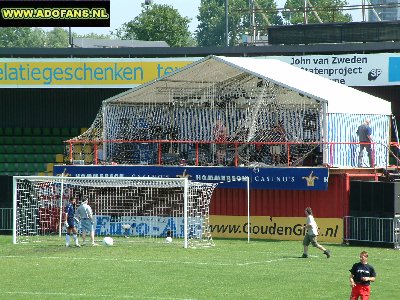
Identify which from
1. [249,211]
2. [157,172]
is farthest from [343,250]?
[157,172]

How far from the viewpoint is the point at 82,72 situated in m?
54.3

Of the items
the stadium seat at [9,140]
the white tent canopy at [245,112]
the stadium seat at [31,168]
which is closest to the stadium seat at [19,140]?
the stadium seat at [9,140]

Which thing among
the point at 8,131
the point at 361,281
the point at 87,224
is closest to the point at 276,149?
the point at 87,224

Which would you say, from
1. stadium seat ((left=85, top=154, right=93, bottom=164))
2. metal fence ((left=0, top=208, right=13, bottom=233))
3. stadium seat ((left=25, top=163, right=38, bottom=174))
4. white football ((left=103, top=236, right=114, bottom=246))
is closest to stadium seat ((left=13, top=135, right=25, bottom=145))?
stadium seat ((left=25, top=163, right=38, bottom=174))

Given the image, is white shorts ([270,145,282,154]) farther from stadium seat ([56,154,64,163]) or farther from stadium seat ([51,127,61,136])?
stadium seat ([51,127,61,136])

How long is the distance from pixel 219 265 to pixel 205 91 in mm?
16993

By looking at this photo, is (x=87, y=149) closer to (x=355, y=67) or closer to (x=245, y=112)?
(x=245, y=112)

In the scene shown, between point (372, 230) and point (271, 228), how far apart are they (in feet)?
14.0

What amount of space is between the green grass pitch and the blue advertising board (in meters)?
2.73

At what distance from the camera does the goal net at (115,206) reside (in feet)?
135

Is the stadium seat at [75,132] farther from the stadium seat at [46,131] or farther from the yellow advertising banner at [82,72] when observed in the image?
the yellow advertising banner at [82,72]

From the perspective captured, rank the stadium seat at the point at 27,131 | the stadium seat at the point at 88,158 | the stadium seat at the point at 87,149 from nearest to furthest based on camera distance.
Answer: the stadium seat at the point at 88,158 < the stadium seat at the point at 87,149 < the stadium seat at the point at 27,131

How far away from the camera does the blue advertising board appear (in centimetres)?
4097

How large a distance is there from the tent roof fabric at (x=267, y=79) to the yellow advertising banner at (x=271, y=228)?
4624 millimetres
